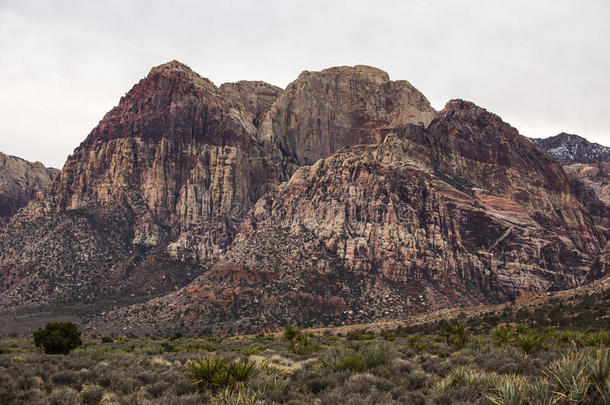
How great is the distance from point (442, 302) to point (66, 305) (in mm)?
80956

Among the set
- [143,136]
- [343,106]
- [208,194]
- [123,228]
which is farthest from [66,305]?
[343,106]

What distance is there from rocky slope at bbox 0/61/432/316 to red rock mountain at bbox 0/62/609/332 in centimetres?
49

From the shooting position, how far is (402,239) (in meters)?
90.6

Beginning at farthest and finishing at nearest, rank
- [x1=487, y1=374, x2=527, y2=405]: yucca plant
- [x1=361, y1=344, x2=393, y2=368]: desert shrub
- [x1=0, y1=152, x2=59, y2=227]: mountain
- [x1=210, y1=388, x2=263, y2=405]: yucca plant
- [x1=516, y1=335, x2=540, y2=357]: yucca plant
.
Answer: [x1=0, y1=152, x2=59, y2=227]: mountain
[x1=516, y1=335, x2=540, y2=357]: yucca plant
[x1=361, y1=344, x2=393, y2=368]: desert shrub
[x1=210, y1=388, x2=263, y2=405]: yucca plant
[x1=487, y1=374, x2=527, y2=405]: yucca plant

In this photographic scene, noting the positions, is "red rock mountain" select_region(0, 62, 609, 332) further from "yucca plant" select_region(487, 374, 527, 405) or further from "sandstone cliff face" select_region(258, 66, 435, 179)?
"yucca plant" select_region(487, 374, 527, 405)

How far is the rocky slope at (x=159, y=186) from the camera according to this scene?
102m

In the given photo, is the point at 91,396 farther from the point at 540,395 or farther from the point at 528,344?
the point at 528,344

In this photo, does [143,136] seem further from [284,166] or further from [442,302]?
[442,302]

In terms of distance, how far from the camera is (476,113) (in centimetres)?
12988

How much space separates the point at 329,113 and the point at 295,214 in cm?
6786

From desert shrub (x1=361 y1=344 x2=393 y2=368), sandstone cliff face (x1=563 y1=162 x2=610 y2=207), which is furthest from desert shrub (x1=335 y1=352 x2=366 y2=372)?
sandstone cliff face (x1=563 y1=162 x2=610 y2=207)

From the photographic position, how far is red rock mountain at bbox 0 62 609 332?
80.9m

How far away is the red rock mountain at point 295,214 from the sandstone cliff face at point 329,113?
59 centimetres

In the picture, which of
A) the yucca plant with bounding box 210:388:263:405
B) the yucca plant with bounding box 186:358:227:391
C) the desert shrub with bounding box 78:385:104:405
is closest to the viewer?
the yucca plant with bounding box 210:388:263:405
